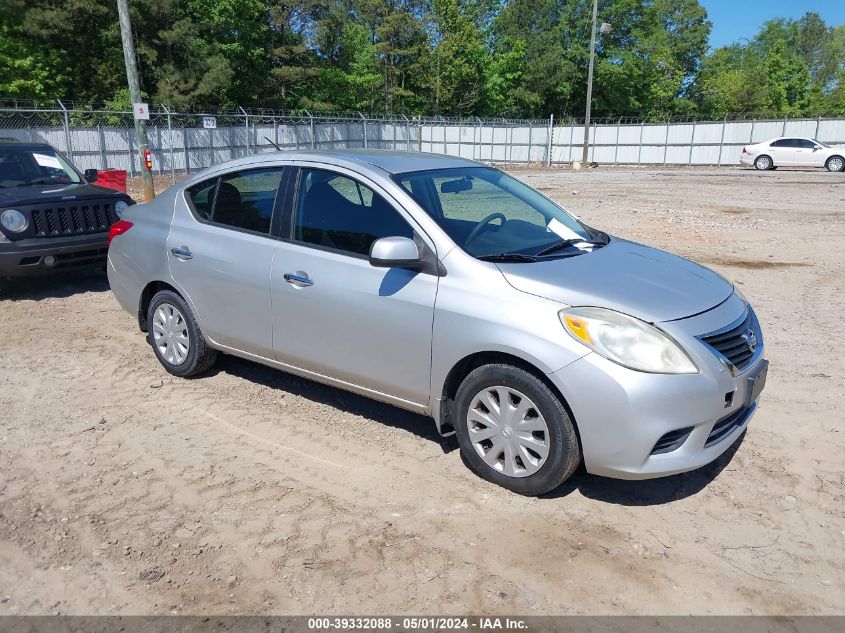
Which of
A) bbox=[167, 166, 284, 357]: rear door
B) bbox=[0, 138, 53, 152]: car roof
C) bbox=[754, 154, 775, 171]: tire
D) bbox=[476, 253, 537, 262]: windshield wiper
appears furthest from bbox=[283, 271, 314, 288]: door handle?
bbox=[754, 154, 775, 171]: tire

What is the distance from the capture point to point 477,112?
6059 centimetres

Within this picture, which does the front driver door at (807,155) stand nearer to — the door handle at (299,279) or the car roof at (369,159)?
the car roof at (369,159)

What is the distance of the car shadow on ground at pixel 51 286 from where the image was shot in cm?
831

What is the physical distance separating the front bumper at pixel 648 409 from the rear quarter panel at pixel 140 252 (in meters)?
3.40

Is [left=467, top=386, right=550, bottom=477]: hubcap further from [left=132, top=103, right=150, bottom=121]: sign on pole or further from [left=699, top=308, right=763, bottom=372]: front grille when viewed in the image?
[left=132, top=103, right=150, bottom=121]: sign on pole

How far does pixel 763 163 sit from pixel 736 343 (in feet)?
108

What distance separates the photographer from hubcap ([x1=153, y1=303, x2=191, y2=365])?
5.38m

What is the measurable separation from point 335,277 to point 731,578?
8.71 ft

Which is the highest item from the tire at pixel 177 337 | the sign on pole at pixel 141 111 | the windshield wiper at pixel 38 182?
the sign on pole at pixel 141 111

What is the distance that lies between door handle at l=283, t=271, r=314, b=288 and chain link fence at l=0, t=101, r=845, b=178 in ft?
75.5

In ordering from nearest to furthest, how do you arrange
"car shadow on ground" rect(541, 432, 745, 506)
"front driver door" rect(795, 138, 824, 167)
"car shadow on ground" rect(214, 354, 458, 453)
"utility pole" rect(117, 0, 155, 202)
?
"car shadow on ground" rect(541, 432, 745, 506)
"car shadow on ground" rect(214, 354, 458, 453)
"utility pole" rect(117, 0, 155, 202)
"front driver door" rect(795, 138, 824, 167)

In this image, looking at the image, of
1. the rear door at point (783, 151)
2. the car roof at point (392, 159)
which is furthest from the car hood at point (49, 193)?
the rear door at point (783, 151)

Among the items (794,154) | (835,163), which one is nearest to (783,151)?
(794,154)

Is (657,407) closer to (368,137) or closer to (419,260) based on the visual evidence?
(419,260)
